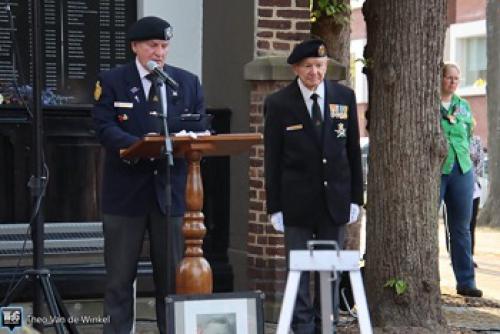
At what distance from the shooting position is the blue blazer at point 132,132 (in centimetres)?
607

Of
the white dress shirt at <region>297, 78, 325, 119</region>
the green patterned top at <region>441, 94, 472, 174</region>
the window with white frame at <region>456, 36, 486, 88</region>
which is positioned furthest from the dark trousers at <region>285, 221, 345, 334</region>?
the window with white frame at <region>456, 36, 486, 88</region>

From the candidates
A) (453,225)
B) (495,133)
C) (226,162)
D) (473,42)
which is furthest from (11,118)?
(473,42)

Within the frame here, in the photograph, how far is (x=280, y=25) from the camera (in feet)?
27.1

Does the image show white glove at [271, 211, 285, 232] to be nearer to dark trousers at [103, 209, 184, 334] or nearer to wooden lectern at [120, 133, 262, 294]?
dark trousers at [103, 209, 184, 334]

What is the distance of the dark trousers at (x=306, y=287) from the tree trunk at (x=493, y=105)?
1271 centimetres

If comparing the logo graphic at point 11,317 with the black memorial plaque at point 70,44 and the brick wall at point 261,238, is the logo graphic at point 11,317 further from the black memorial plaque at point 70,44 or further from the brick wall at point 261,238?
the black memorial plaque at point 70,44

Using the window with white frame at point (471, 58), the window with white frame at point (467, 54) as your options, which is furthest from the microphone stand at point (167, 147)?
the window with white frame at point (471, 58)

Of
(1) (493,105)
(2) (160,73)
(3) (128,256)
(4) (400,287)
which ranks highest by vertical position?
(2) (160,73)

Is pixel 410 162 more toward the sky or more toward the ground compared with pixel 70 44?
more toward the ground

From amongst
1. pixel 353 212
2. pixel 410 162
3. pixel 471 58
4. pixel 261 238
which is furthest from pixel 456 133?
pixel 471 58

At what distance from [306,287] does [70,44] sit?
3.48 metres

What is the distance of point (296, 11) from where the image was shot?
27.3ft

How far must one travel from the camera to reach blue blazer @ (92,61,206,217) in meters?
6.07

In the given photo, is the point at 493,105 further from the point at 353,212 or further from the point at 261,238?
the point at 353,212
